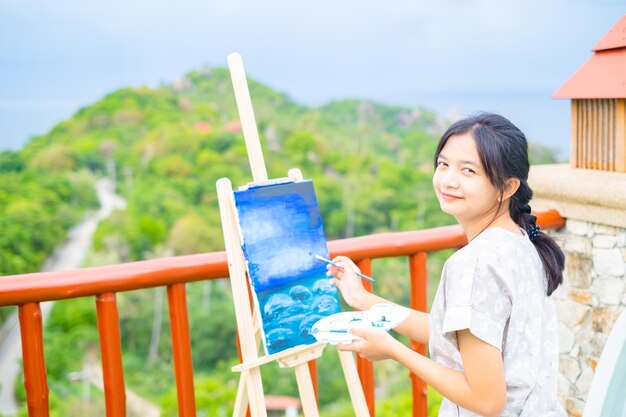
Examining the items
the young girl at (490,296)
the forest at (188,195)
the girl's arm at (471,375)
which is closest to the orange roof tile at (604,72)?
the young girl at (490,296)

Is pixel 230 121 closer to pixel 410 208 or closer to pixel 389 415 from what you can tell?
pixel 410 208

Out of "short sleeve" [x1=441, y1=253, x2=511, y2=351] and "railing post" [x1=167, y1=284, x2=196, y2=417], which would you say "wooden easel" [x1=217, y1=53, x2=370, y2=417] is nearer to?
"railing post" [x1=167, y1=284, x2=196, y2=417]

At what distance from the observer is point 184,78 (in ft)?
81.0

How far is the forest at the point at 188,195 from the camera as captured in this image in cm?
1758

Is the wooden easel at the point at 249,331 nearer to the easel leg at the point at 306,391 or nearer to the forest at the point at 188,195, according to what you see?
the easel leg at the point at 306,391

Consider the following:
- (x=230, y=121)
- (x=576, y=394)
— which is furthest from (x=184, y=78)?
(x=576, y=394)

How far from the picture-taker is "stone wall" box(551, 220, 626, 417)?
6.61ft

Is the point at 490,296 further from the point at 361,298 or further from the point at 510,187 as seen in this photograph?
the point at 361,298

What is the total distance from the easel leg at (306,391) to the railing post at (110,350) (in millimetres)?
422

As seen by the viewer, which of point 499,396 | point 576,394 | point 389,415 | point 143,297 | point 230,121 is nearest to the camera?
point 499,396

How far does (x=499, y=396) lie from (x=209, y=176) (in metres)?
20.6

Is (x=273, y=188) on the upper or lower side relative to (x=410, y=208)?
upper

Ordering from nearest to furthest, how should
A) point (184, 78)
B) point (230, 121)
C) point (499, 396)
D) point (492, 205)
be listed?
point (499, 396), point (492, 205), point (230, 121), point (184, 78)

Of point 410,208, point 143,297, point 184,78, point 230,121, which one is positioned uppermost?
point 184,78
